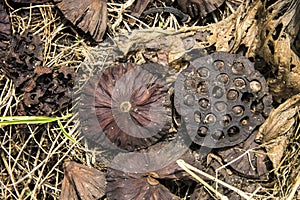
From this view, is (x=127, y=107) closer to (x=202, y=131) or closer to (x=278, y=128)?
(x=202, y=131)

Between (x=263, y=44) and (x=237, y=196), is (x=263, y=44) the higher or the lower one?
the higher one

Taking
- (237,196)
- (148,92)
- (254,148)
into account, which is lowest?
(237,196)

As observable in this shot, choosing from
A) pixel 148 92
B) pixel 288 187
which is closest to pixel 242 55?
pixel 148 92

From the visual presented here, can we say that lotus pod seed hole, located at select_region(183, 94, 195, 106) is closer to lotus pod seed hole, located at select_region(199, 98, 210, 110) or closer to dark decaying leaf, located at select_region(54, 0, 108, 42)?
lotus pod seed hole, located at select_region(199, 98, 210, 110)

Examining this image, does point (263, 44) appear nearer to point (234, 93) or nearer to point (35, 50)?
point (234, 93)

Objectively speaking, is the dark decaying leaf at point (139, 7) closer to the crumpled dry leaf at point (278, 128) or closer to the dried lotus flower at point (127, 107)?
the dried lotus flower at point (127, 107)

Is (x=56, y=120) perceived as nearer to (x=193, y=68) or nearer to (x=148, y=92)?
(x=148, y=92)

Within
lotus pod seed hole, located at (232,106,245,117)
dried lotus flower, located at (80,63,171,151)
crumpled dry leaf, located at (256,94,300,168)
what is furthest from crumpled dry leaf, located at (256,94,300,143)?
dried lotus flower, located at (80,63,171,151)

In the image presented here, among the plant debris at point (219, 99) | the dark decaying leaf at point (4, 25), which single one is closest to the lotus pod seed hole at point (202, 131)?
the plant debris at point (219, 99)
